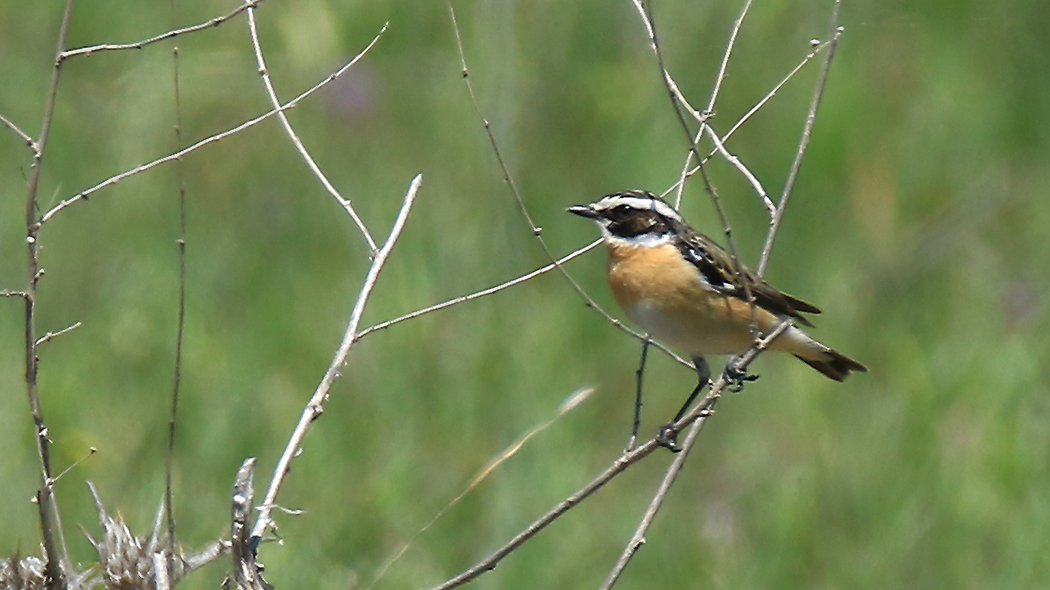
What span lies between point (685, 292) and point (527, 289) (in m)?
2.99

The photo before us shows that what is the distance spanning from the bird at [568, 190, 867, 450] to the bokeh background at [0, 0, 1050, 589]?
107 centimetres

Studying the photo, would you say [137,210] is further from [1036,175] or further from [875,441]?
[1036,175]

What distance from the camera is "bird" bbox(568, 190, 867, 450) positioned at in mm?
5848

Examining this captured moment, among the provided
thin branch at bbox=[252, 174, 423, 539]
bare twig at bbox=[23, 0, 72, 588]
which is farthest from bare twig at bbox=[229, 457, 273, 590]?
bare twig at bbox=[23, 0, 72, 588]

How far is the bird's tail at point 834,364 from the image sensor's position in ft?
20.4

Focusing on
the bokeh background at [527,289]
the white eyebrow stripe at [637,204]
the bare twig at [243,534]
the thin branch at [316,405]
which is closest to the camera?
the bare twig at [243,534]

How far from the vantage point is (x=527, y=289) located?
884 cm

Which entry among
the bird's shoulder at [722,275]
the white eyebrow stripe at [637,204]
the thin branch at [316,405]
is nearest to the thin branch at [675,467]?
the thin branch at [316,405]

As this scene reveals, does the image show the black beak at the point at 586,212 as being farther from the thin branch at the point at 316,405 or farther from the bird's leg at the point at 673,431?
the thin branch at the point at 316,405

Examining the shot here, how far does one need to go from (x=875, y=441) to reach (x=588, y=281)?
2166mm

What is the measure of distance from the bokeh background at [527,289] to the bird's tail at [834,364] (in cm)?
94

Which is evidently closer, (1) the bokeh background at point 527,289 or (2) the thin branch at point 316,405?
(2) the thin branch at point 316,405

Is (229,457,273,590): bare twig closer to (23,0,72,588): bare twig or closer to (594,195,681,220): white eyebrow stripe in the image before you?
(23,0,72,588): bare twig

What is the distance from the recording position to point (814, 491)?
7234mm
